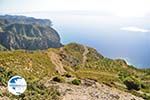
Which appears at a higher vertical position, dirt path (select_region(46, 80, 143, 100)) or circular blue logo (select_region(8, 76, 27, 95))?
circular blue logo (select_region(8, 76, 27, 95))

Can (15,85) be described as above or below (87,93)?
above

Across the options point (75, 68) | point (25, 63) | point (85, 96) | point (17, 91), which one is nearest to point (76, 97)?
point (85, 96)

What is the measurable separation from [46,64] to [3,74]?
65.5 m

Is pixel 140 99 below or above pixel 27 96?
below

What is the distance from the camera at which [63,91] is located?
47594 mm

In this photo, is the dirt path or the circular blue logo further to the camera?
the dirt path

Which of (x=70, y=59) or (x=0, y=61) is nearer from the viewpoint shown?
(x=0, y=61)

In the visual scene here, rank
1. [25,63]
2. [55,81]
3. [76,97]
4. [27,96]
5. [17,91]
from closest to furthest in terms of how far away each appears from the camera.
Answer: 1. [17,91]
2. [27,96]
3. [76,97]
4. [55,81]
5. [25,63]

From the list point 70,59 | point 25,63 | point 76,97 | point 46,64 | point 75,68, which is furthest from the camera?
point 70,59

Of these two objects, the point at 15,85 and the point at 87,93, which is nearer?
the point at 15,85

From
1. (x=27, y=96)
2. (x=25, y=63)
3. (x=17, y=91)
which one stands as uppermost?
(x=17, y=91)

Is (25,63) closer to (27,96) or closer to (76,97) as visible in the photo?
(76,97)

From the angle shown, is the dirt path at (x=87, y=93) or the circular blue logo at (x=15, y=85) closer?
the circular blue logo at (x=15, y=85)

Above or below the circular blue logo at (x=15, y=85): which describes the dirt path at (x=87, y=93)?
below
